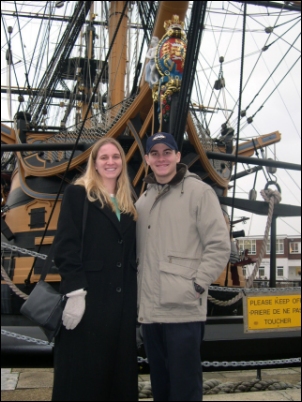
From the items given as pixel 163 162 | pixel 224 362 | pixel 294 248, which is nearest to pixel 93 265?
pixel 163 162

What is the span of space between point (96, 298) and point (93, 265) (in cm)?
15

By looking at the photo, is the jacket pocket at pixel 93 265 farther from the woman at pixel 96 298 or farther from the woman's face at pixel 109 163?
the woman's face at pixel 109 163

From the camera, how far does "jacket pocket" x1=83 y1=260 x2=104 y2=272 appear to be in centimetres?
212

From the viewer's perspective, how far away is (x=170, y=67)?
6.46 metres

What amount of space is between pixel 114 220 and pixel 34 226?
879cm

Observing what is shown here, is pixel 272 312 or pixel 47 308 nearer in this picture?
pixel 47 308

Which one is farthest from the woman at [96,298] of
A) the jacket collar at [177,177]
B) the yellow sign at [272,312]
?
the yellow sign at [272,312]

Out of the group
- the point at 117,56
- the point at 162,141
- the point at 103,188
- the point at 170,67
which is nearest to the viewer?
the point at 103,188

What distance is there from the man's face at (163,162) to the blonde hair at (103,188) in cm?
16

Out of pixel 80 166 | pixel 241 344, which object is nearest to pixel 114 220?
pixel 241 344

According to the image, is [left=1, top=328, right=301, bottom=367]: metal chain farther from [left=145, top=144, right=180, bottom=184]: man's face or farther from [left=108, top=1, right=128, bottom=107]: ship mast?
[left=108, top=1, right=128, bottom=107]: ship mast

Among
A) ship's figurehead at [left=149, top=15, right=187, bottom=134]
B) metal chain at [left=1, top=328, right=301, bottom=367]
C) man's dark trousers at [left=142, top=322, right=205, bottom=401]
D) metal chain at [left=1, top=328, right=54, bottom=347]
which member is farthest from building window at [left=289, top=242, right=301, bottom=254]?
man's dark trousers at [left=142, top=322, right=205, bottom=401]

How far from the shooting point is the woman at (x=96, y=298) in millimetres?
2043

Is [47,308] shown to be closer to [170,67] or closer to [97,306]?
[97,306]
